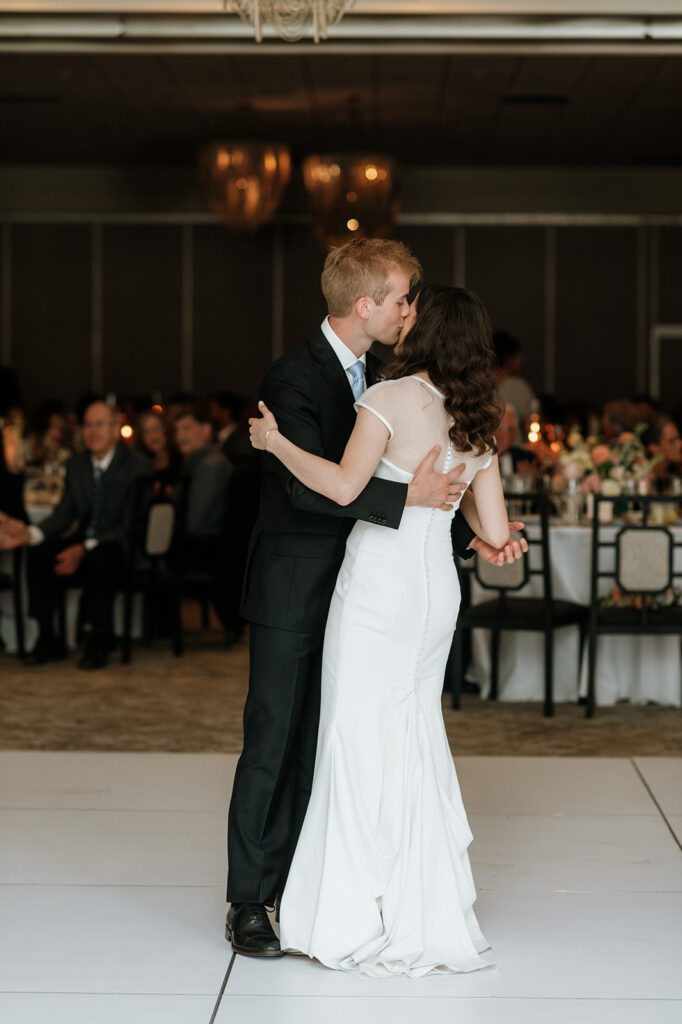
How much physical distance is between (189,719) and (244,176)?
21.8 feet

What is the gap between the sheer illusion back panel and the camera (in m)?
2.86

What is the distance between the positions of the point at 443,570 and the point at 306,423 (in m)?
0.45

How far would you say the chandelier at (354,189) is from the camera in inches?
444

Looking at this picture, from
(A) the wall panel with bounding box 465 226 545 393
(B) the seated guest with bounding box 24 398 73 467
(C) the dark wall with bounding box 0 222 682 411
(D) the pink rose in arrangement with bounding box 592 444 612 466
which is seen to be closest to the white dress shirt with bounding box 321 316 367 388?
(D) the pink rose in arrangement with bounding box 592 444 612 466

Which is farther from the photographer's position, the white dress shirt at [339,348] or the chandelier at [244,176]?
the chandelier at [244,176]

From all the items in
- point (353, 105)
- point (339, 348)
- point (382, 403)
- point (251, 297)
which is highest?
point (353, 105)

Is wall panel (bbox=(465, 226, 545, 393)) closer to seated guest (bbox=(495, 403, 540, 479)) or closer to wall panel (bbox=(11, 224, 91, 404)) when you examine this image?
wall panel (bbox=(11, 224, 91, 404))

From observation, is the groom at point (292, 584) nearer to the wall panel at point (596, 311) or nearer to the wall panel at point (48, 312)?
the wall panel at point (596, 311)

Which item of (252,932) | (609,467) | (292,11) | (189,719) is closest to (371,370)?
(252,932)

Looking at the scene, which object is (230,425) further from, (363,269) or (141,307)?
(363,269)

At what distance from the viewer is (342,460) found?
287cm

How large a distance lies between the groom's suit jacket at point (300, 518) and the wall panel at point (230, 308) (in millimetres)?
12494

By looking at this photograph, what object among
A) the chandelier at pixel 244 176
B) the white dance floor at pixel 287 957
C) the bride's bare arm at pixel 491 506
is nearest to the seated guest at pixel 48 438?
the chandelier at pixel 244 176

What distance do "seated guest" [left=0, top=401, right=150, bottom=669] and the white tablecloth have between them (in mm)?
2048
